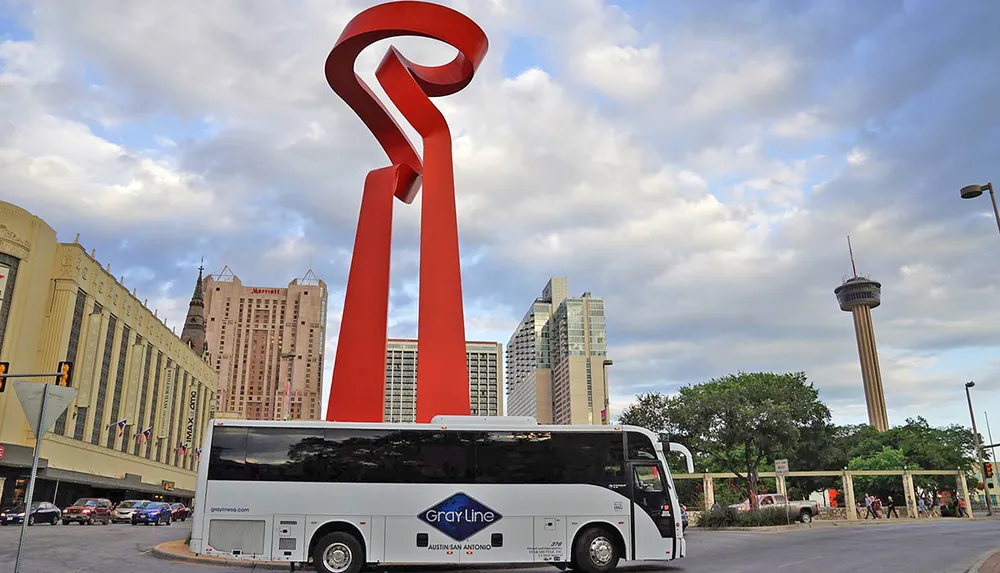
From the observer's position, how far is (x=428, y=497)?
14266 mm

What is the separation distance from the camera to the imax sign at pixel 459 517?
1415cm

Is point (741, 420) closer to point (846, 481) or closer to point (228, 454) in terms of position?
point (846, 481)

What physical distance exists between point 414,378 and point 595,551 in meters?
158

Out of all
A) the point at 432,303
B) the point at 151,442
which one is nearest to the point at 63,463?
the point at 151,442

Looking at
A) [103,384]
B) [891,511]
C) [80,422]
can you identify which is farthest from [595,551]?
[103,384]

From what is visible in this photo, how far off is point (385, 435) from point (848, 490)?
3882 cm

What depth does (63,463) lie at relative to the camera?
48094 mm

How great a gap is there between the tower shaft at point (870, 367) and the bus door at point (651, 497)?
132 meters

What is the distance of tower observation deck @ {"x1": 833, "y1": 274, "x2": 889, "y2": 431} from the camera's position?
13238 cm

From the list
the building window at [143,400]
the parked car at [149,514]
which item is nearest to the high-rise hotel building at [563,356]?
the building window at [143,400]

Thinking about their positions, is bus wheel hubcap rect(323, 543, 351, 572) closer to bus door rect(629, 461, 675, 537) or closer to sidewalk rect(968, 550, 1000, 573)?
bus door rect(629, 461, 675, 537)

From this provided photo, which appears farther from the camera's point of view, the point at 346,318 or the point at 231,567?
the point at 346,318

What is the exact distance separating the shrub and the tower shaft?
111875 millimetres

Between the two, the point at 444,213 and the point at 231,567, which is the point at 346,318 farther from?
the point at 231,567
